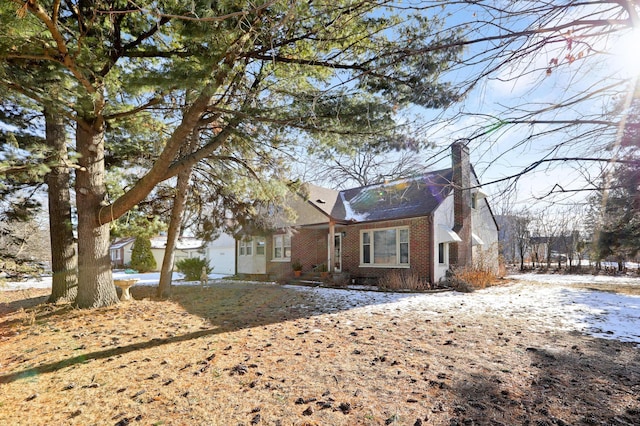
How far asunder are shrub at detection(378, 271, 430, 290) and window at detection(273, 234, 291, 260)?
6481 mm

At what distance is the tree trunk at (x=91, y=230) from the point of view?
783 centimetres

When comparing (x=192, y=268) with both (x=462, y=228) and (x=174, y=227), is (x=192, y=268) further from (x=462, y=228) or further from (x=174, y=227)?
(x=462, y=228)

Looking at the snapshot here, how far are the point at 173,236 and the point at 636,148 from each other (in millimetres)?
10346

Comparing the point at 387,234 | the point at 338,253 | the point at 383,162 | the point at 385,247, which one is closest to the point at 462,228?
the point at 387,234

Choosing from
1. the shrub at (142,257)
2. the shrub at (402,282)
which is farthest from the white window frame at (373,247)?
the shrub at (142,257)

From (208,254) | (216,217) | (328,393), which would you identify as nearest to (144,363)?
(328,393)

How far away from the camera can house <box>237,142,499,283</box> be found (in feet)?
42.6

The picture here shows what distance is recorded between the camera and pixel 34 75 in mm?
5777

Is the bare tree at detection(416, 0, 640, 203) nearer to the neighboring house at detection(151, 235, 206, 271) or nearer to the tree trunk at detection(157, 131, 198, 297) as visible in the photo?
the tree trunk at detection(157, 131, 198, 297)

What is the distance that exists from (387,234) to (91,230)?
34.7 feet

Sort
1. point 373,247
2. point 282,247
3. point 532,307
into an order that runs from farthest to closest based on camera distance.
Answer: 1. point 282,247
2. point 373,247
3. point 532,307

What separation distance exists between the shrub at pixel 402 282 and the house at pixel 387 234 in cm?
29

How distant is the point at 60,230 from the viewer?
8.80 metres

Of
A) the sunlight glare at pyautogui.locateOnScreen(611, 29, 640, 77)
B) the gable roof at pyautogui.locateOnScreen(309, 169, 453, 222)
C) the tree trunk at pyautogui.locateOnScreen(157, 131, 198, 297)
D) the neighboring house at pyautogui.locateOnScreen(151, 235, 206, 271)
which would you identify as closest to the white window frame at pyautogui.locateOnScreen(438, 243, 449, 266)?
the gable roof at pyautogui.locateOnScreen(309, 169, 453, 222)
